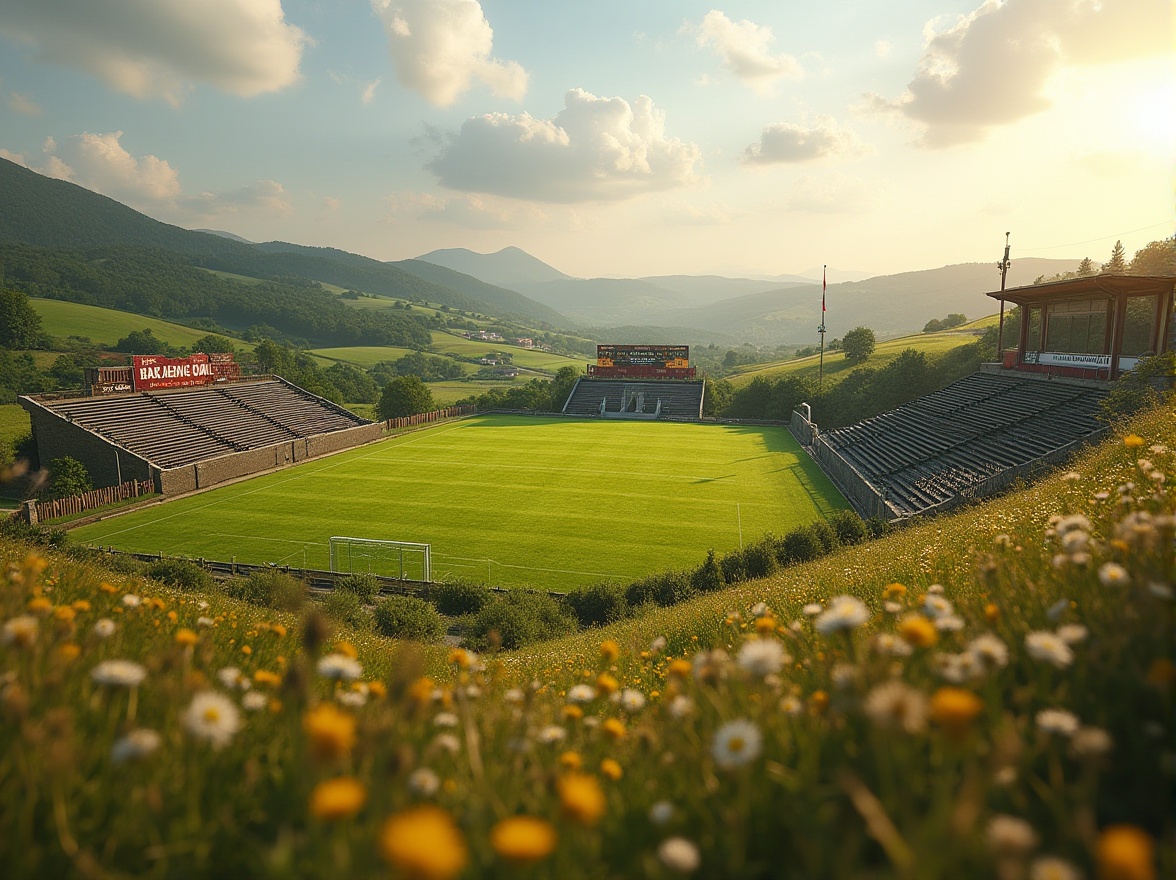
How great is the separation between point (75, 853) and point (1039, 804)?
3151 mm

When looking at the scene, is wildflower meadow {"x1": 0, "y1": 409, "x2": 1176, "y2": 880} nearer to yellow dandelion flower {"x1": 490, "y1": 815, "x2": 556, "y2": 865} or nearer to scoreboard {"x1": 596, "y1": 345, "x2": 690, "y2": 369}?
yellow dandelion flower {"x1": 490, "y1": 815, "x2": 556, "y2": 865}

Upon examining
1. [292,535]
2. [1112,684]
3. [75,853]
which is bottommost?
[292,535]

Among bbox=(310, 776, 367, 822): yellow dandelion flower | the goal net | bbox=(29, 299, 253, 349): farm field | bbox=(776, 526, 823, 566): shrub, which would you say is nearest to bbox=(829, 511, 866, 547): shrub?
bbox=(776, 526, 823, 566): shrub

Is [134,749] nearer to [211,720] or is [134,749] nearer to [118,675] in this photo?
[211,720]

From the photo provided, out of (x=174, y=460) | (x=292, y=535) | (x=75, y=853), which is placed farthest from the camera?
(x=174, y=460)

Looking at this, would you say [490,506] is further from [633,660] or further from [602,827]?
[602,827]

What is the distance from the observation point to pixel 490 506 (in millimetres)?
32531

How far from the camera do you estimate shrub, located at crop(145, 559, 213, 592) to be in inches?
637

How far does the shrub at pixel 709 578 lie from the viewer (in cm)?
1791

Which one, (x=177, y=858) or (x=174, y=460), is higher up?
(x=177, y=858)

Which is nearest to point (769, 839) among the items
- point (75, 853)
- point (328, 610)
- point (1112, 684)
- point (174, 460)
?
point (1112, 684)

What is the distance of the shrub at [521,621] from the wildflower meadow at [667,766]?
12.2 m

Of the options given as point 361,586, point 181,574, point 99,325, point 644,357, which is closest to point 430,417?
point 644,357

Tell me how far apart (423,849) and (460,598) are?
1841 centimetres
